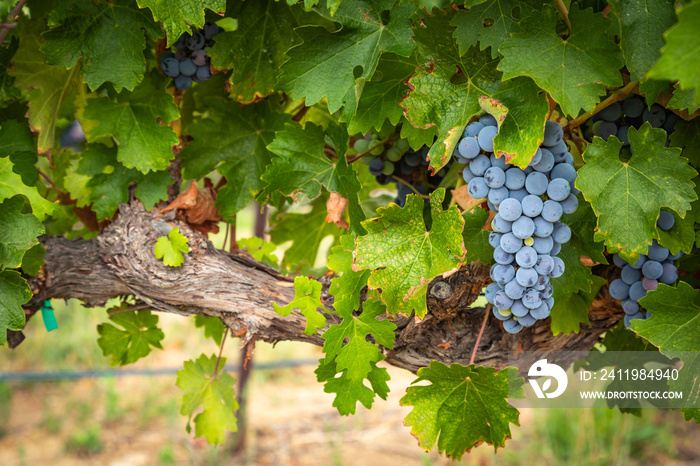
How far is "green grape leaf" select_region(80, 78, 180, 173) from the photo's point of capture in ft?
4.07

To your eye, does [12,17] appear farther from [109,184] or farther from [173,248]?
[173,248]

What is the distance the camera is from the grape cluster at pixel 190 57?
1225 millimetres

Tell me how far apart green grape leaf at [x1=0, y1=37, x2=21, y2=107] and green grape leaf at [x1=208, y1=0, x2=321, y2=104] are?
0.44 metres

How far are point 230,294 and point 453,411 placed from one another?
1.80 feet

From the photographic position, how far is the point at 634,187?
91cm

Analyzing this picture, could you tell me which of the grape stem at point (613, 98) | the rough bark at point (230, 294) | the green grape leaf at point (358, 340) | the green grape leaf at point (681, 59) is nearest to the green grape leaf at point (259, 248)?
the rough bark at point (230, 294)

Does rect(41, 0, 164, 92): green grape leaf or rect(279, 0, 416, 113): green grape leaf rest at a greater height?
rect(41, 0, 164, 92): green grape leaf

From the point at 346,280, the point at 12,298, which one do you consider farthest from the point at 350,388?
the point at 12,298

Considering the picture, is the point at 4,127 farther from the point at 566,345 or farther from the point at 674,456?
the point at 674,456

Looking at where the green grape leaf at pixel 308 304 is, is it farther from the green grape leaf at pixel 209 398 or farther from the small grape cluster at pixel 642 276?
the small grape cluster at pixel 642 276

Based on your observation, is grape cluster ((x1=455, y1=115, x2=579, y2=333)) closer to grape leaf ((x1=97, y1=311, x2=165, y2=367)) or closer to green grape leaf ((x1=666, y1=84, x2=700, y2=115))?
green grape leaf ((x1=666, y1=84, x2=700, y2=115))

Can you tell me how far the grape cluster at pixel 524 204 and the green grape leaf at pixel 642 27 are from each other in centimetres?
15

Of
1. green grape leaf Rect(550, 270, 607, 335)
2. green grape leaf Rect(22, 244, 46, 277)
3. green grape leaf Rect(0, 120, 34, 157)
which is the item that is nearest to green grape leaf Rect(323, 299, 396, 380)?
green grape leaf Rect(550, 270, 607, 335)

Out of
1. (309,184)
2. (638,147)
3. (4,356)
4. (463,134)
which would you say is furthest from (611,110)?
(4,356)
